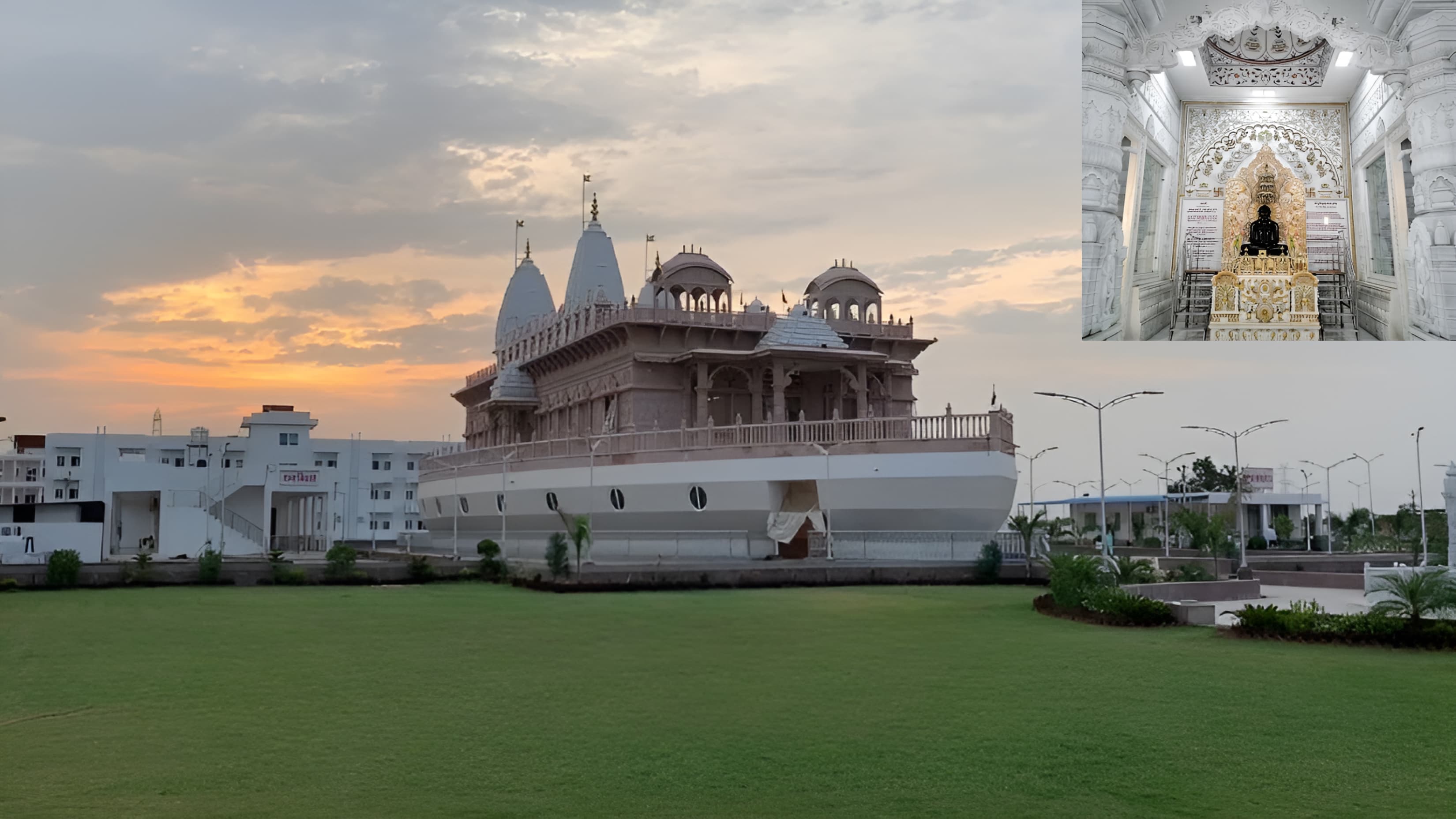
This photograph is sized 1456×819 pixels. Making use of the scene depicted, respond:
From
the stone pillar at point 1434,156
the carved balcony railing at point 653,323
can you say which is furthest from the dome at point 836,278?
the stone pillar at point 1434,156

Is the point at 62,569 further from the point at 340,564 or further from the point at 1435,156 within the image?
the point at 1435,156

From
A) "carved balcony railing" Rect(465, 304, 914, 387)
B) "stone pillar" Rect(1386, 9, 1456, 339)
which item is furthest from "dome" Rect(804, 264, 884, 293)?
"stone pillar" Rect(1386, 9, 1456, 339)

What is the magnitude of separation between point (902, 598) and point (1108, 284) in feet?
39.0

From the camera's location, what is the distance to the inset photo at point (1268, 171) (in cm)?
3166

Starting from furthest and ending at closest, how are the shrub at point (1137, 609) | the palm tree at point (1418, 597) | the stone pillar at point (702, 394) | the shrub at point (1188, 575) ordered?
the stone pillar at point (702, 394) < the shrub at point (1188, 575) < the shrub at point (1137, 609) < the palm tree at point (1418, 597)

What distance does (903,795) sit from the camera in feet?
29.0

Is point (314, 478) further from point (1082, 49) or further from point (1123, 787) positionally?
point (1123, 787)

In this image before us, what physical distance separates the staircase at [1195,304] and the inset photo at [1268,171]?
0.13 ft

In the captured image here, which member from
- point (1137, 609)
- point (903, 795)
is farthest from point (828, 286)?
point (903, 795)

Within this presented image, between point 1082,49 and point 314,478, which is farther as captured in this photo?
point 314,478

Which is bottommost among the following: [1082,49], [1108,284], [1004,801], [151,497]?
[1004,801]

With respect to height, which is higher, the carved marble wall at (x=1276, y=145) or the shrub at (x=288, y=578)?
the carved marble wall at (x=1276, y=145)

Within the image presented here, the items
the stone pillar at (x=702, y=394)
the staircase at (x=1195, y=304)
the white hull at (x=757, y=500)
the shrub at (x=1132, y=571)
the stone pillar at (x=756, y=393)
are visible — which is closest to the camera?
the shrub at (x=1132, y=571)

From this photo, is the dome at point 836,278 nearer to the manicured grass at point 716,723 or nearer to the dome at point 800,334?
the dome at point 800,334
